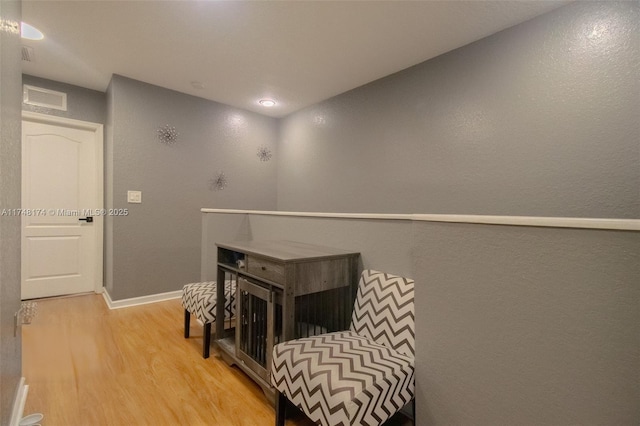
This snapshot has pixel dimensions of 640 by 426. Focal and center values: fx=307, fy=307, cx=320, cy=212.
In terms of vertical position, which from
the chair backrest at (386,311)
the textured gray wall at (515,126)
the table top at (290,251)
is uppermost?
the textured gray wall at (515,126)

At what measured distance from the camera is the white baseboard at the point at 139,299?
317 centimetres

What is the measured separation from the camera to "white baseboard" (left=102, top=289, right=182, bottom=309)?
3.17m

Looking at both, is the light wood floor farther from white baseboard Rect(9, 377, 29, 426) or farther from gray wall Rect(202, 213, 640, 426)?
gray wall Rect(202, 213, 640, 426)

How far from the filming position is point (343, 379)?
117cm

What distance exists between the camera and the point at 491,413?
3.41 feet

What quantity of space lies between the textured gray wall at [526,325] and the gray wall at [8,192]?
162 cm

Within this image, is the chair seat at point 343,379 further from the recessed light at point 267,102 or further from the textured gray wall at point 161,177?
the recessed light at point 267,102

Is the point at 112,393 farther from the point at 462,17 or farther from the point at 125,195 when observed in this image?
the point at 462,17

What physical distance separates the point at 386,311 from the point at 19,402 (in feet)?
6.21

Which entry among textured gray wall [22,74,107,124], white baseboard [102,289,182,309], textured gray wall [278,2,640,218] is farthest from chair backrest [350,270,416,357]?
textured gray wall [22,74,107,124]

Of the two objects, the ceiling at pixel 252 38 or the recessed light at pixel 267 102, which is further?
the recessed light at pixel 267 102

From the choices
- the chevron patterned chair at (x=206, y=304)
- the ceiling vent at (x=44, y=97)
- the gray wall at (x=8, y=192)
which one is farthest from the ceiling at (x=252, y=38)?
the chevron patterned chair at (x=206, y=304)

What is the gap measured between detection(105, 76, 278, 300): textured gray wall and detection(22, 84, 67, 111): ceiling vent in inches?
20.8

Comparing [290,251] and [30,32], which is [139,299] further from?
[30,32]
